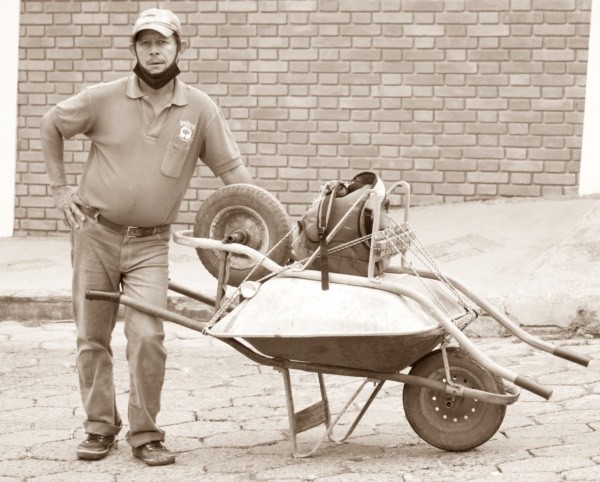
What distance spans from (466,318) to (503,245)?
4291mm

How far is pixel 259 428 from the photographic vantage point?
6406 millimetres

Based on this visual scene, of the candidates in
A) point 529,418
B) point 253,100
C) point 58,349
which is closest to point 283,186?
point 253,100

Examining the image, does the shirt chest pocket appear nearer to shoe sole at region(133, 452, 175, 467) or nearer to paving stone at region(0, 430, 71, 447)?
shoe sole at region(133, 452, 175, 467)

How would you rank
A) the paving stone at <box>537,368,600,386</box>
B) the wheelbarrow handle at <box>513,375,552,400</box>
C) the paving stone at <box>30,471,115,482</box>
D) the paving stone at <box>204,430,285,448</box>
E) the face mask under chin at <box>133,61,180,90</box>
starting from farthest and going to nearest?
the paving stone at <box>537,368,600,386</box>, the paving stone at <box>204,430,285,448</box>, the face mask under chin at <box>133,61,180,90</box>, the paving stone at <box>30,471,115,482</box>, the wheelbarrow handle at <box>513,375,552,400</box>

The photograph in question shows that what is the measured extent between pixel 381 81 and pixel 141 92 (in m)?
5.61

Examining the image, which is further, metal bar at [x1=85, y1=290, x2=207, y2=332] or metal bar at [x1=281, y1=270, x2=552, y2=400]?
metal bar at [x1=85, y1=290, x2=207, y2=332]

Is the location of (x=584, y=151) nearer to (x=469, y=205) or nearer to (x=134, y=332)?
(x=469, y=205)

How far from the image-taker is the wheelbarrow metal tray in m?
5.36

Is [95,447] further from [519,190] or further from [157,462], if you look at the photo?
[519,190]

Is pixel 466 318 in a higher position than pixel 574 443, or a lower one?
higher

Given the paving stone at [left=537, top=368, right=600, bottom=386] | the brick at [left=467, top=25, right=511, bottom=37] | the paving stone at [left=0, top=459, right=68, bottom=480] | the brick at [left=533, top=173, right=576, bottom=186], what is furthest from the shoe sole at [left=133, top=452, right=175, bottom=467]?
the brick at [left=467, top=25, right=511, bottom=37]

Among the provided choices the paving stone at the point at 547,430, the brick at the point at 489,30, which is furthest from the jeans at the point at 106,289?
the brick at the point at 489,30

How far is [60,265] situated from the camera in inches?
409

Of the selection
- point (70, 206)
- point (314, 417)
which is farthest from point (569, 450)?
point (70, 206)
